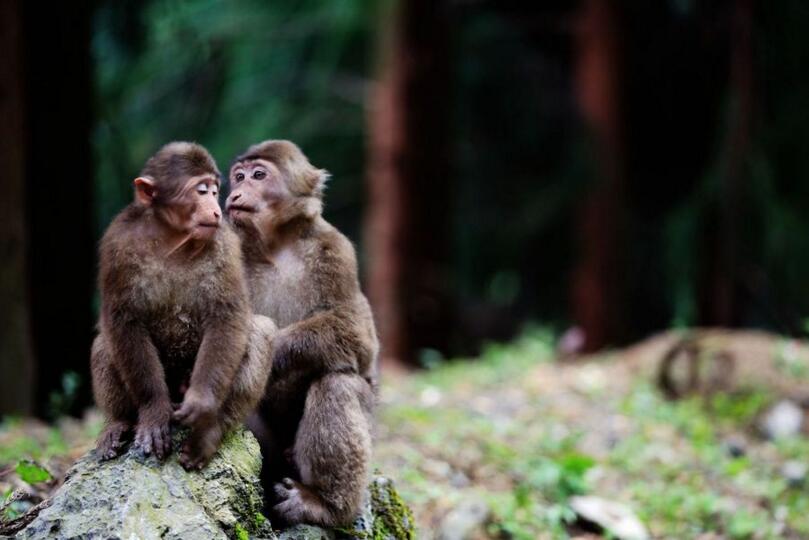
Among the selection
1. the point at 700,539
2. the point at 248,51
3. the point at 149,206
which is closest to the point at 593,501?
the point at 700,539

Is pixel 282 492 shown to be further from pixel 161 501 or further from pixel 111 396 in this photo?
pixel 111 396

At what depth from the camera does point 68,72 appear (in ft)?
24.9

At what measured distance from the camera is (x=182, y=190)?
394cm

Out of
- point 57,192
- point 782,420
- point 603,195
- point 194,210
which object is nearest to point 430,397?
point 782,420

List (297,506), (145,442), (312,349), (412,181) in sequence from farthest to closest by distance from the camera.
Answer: (412,181) < (312,349) < (297,506) < (145,442)

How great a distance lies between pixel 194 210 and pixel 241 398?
75 cm

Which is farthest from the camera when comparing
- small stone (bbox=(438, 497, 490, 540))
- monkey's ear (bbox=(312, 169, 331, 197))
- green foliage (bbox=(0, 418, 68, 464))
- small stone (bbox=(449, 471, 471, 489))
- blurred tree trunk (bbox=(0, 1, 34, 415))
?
blurred tree trunk (bbox=(0, 1, 34, 415))

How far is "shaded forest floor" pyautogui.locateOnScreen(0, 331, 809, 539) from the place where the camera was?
6098 mm

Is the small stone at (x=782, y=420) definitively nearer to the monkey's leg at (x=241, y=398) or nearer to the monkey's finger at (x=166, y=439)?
the monkey's leg at (x=241, y=398)

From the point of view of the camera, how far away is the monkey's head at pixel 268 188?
4.47 metres

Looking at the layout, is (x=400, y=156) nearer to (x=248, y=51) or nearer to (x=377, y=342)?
(x=248, y=51)

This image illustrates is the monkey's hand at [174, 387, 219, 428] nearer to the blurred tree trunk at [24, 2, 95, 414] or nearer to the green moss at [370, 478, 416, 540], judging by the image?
the green moss at [370, 478, 416, 540]

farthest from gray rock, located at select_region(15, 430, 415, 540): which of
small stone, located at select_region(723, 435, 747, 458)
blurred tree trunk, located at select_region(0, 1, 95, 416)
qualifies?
small stone, located at select_region(723, 435, 747, 458)

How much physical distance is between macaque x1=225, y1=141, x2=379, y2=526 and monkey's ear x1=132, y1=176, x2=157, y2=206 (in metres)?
0.53
